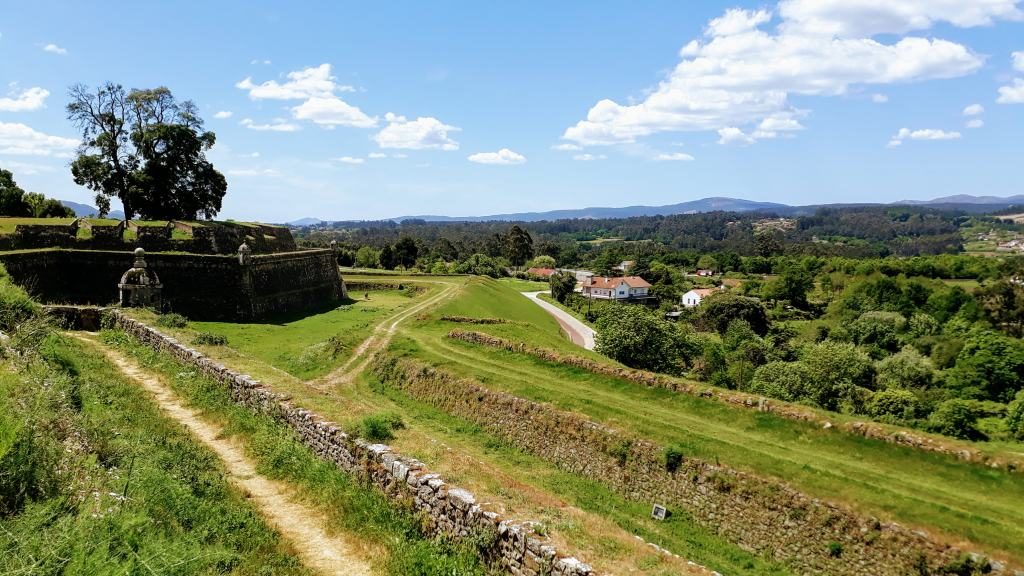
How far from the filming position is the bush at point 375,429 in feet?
37.5

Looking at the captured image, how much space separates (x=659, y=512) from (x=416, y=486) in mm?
7404

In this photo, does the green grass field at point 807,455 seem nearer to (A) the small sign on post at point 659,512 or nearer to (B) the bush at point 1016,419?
(A) the small sign on post at point 659,512

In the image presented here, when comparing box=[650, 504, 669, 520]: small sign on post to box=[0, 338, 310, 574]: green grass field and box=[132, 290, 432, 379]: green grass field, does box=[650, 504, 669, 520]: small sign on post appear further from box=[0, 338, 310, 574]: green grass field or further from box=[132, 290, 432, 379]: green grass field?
box=[132, 290, 432, 379]: green grass field

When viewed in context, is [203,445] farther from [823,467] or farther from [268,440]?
[823,467]

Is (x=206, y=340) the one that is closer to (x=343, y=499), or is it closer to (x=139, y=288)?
(x=139, y=288)

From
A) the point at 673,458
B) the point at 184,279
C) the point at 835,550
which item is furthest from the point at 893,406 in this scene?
the point at 184,279

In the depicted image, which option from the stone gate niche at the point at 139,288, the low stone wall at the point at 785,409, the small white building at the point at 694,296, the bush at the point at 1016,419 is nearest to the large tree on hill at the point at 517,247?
the small white building at the point at 694,296

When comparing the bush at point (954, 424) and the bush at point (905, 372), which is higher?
the bush at point (954, 424)

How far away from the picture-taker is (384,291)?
182ft

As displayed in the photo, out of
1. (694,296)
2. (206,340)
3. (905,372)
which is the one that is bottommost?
(694,296)

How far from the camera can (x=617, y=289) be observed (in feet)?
353

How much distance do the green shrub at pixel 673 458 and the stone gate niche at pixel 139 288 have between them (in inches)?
996

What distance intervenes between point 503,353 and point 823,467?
13697mm

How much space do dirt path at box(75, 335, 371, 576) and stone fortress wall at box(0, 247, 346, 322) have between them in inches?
751
